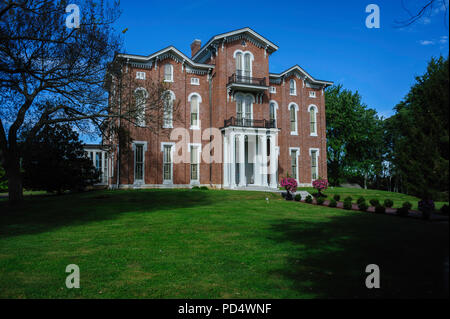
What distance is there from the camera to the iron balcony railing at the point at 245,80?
92.2 ft

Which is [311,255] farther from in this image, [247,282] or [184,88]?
[184,88]

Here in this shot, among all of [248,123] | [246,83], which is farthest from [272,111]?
[246,83]

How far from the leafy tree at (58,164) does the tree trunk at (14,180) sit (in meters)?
6.39

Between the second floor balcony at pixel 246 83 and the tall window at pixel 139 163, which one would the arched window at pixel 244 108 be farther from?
the tall window at pixel 139 163

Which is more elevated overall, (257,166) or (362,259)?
(257,166)

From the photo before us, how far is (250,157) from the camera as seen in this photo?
96.9 feet

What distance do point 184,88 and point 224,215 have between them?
58.7 feet

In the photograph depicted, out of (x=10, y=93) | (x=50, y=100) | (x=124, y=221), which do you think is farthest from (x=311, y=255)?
(x=50, y=100)

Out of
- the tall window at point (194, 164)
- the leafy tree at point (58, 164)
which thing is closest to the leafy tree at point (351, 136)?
the tall window at point (194, 164)

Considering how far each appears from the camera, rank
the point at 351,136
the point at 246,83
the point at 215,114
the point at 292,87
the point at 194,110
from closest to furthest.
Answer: the point at 246,83 < the point at 194,110 < the point at 215,114 < the point at 292,87 < the point at 351,136

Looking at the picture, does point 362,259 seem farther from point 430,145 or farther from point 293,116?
point 293,116

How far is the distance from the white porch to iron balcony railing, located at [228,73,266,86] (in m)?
4.24

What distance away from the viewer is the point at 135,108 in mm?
16484

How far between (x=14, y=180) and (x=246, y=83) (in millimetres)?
18440
